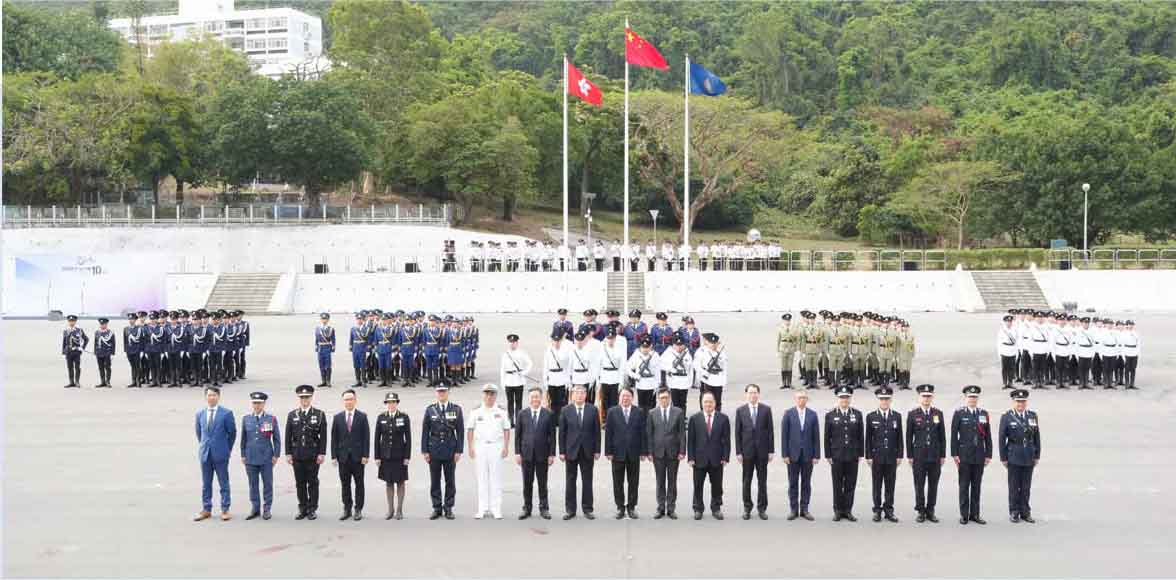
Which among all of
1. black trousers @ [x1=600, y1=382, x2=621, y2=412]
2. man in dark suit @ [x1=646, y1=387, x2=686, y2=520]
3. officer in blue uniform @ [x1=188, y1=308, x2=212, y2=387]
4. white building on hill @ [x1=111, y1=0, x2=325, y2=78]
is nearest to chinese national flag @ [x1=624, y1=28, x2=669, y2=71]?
officer in blue uniform @ [x1=188, y1=308, x2=212, y2=387]

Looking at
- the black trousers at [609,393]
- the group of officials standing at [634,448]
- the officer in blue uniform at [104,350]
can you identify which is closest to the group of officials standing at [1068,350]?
the black trousers at [609,393]

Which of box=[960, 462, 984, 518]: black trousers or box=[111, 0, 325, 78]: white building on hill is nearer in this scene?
box=[960, 462, 984, 518]: black trousers

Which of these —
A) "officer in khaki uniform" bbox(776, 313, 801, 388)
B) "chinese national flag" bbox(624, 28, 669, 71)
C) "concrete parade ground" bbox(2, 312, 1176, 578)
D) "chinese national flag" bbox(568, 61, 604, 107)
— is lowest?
"concrete parade ground" bbox(2, 312, 1176, 578)

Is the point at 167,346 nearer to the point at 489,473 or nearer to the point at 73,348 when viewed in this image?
the point at 73,348

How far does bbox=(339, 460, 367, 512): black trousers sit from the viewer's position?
1052 centimetres

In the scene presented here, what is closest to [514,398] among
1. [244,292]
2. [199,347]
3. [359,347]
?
[359,347]

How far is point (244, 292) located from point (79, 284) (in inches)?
192

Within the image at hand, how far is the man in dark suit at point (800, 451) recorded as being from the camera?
1054 centimetres

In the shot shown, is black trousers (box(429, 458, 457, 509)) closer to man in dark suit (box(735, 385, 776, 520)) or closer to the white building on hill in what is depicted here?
man in dark suit (box(735, 385, 776, 520))

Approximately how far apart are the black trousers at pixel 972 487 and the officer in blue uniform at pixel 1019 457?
0.27m

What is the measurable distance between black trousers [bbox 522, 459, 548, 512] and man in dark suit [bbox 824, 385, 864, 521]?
238 centimetres

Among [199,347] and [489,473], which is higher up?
[199,347]

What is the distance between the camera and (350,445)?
1052 centimetres

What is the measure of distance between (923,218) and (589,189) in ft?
60.8
